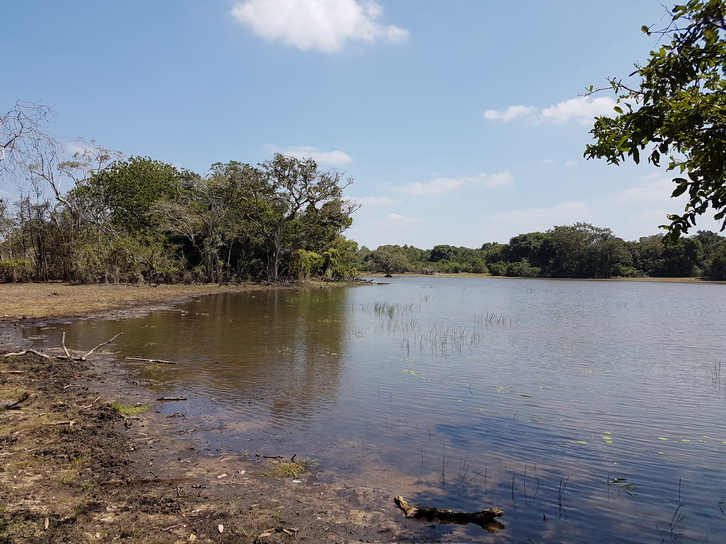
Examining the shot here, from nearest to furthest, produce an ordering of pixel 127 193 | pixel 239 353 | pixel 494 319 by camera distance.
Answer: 1. pixel 239 353
2. pixel 494 319
3. pixel 127 193

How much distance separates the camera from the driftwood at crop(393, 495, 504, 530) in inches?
178

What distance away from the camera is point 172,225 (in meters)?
41.1

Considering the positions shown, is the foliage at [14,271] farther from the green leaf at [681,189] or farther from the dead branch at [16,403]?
the green leaf at [681,189]

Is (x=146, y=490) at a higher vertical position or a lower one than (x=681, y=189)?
lower

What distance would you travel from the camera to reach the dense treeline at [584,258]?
85.4 m

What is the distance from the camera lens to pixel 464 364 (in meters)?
12.5

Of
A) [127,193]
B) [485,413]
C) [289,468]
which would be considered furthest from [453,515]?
[127,193]

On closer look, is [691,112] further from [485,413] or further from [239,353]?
[239,353]

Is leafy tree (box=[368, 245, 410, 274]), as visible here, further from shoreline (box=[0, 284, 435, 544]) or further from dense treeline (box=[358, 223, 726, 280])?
shoreline (box=[0, 284, 435, 544])

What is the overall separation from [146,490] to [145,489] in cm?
3

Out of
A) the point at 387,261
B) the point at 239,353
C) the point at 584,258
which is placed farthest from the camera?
the point at 387,261

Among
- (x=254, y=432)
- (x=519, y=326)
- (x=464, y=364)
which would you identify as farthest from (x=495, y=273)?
(x=254, y=432)

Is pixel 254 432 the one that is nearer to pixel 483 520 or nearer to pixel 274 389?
pixel 274 389

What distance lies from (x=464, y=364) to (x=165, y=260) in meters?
34.0
